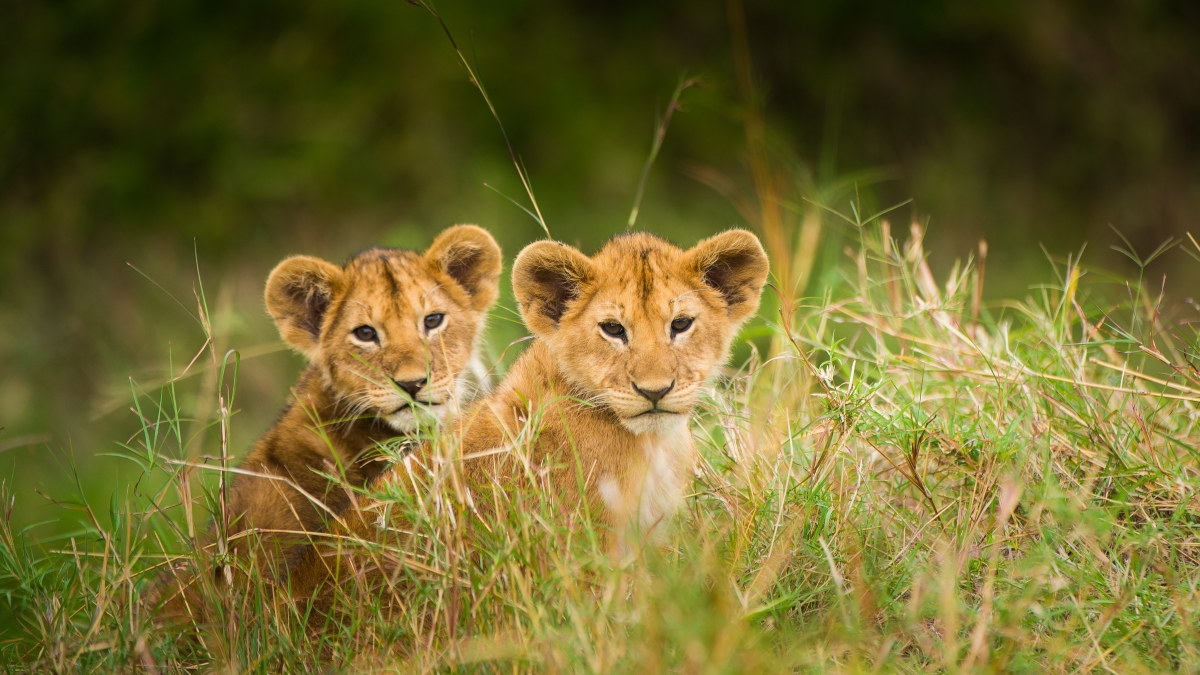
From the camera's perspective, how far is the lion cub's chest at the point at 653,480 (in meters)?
3.60

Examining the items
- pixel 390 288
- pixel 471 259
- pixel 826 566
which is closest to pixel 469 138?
pixel 471 259

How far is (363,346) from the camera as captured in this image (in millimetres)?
4695

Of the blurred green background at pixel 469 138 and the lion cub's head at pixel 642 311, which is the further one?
the blurred green background at pixel 469 138

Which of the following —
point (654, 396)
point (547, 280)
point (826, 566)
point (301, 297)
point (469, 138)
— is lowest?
point (826, 566)

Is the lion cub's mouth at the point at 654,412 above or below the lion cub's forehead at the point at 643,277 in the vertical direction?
below

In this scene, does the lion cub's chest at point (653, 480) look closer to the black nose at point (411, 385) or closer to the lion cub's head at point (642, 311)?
the lion cub's head at point (642, 311)

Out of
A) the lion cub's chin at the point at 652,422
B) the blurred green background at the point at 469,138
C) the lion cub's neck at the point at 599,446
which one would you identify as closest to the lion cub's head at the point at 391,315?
the lion cub's neck at the point at 599,446

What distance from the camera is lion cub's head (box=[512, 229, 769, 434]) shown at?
3.77 m

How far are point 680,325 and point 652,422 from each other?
43 cm

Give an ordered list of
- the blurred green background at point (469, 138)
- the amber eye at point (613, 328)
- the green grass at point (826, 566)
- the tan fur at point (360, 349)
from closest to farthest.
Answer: the green grass at point (826, 566)
the amber eye at point (613, 328)
the tan fur at point (360, 349)
the blurred green background at point (469, 138)

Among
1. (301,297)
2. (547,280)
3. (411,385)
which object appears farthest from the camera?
(301,297)

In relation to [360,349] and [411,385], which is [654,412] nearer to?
[411,385]

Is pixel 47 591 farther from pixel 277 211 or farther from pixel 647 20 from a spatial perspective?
pixel 647 20

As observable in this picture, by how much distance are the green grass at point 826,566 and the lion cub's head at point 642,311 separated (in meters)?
0.34
